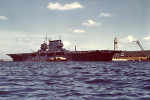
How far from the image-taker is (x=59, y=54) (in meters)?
110

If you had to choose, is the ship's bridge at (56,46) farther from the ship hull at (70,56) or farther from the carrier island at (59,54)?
the ship hull at (70,56)

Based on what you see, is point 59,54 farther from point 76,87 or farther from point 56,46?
point 76,87

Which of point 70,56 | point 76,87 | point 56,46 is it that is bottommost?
point 76,87

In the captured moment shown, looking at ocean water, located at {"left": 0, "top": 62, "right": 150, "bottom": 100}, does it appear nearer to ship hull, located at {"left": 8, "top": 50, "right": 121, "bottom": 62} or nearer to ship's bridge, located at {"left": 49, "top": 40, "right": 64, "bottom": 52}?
ship hull, located at {"left": 8, "top": 50, "right": 121, "bottom": 62}

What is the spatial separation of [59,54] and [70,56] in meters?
9.89

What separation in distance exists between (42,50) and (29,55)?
8.45 meters

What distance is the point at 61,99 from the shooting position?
29.5 ft

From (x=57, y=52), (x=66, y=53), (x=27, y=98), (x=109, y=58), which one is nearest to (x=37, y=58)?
(x=57, y=52)

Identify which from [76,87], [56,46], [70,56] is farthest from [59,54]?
[76,87]

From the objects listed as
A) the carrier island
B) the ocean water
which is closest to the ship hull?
the carrier island

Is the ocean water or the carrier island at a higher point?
the carrier island

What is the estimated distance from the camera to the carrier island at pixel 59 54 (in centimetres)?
8994

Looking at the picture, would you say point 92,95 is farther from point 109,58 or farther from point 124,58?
point 124,58

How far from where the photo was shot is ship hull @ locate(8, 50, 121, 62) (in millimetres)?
89275
